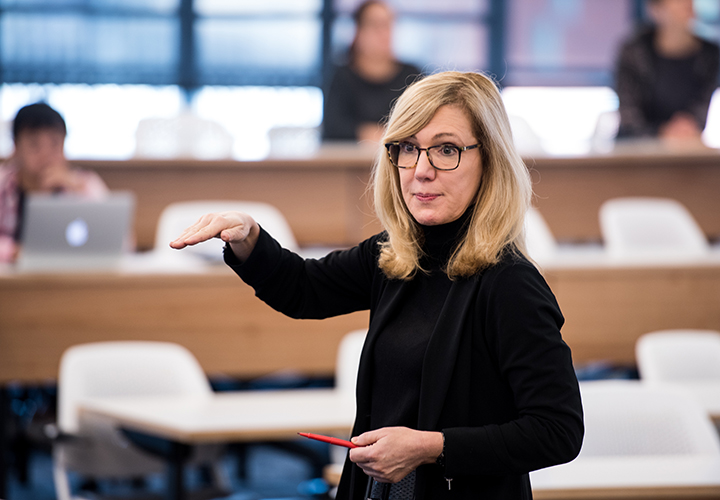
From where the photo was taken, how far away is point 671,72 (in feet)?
15.3

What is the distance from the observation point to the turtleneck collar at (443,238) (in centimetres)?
120

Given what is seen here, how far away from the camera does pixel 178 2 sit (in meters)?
7.54

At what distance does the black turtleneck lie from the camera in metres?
1.14

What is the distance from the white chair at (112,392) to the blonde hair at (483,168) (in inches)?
59.7

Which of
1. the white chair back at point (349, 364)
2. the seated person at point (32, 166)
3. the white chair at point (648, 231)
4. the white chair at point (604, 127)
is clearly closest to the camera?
the white chair back at point (349, 364)

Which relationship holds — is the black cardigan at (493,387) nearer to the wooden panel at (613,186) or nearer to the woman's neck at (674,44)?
the wooden panel at (613,186)

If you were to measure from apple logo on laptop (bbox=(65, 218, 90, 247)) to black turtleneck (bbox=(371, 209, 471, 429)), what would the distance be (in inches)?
80.7

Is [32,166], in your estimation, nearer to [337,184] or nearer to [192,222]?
[192,222]

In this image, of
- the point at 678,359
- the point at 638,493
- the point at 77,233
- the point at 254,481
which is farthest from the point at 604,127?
the point at 638,493

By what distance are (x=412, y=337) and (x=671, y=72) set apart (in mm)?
4033

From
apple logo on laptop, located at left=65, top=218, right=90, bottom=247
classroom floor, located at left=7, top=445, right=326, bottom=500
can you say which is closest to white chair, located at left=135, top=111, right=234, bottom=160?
classroom floor, located at left=7, top=445, right=326, bottom=500

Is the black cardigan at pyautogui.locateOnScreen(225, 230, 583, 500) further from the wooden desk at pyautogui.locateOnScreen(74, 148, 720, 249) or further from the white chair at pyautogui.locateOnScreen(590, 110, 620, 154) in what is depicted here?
the white chair at pyautogui.locateOnScreen(590, 110, 620, 154)

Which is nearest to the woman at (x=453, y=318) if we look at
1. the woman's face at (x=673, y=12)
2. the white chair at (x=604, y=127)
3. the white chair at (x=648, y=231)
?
the white chair at (x=648, y=231)

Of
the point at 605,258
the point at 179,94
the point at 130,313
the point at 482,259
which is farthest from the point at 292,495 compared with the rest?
the point at 179,94
